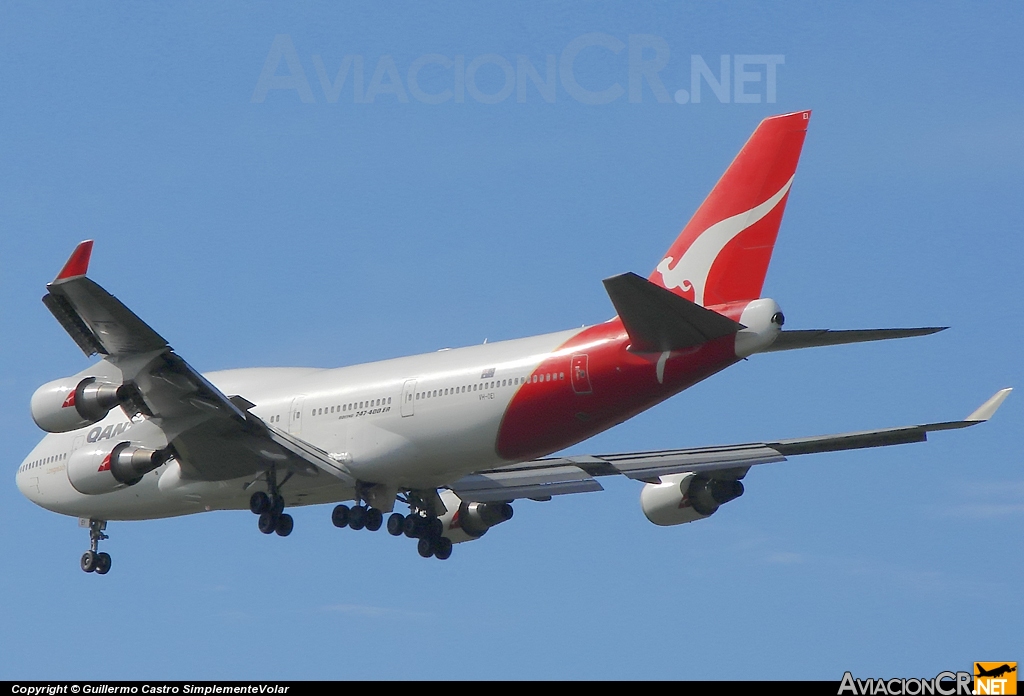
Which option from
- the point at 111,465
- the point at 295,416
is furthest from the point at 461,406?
the point at 111,465

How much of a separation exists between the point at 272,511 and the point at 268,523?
29 centimetres

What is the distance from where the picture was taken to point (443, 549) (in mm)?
39562

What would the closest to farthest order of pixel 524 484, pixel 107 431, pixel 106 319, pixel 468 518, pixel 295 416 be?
pixel 106 319 → pixel 295 416 → pixel 524 484 → pixel 107 431 → pixel 468 518

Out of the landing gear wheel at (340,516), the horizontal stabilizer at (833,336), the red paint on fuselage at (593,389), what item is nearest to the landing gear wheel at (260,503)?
the landing gear wheel at (340,516)

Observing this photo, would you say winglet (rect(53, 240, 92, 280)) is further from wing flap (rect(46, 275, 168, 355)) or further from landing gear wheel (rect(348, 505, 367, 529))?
landing gear wheel (rect(348, 505, 367, 529))

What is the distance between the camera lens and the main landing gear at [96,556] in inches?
1692

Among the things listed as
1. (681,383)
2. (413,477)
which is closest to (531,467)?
(413,477)

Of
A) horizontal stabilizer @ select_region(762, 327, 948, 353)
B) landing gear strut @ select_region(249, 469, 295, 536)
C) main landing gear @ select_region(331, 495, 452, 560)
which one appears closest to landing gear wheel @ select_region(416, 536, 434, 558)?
main landing gear @ select_region(331, 495, 452, 560)

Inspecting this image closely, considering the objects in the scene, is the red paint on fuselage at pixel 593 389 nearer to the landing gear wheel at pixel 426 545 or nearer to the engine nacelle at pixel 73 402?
the landing gear wheel at pixel 426 545

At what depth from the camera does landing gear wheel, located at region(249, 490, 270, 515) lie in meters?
37.0

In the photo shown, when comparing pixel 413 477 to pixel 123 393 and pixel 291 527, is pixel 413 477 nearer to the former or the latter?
pixel 291 527

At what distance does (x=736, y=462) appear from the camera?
3750cm

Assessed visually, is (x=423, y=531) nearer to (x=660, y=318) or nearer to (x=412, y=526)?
(x=412, y=526)

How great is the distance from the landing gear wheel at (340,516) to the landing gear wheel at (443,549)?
2717mm
